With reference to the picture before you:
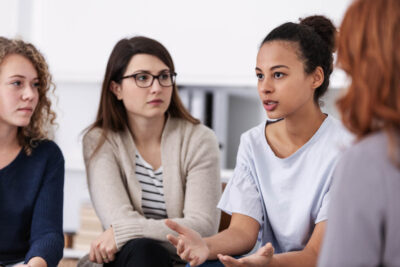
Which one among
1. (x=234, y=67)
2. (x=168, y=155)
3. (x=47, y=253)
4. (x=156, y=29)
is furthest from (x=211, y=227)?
(x=156, y=29)

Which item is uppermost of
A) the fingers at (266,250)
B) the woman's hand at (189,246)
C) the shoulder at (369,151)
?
the shoulder at (369,151)

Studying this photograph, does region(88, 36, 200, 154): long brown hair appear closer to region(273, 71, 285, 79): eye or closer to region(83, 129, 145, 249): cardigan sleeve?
region(83, 129, 145, 249): cardigan sleeve

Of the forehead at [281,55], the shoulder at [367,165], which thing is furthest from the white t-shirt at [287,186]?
the shoulder at [367,165]

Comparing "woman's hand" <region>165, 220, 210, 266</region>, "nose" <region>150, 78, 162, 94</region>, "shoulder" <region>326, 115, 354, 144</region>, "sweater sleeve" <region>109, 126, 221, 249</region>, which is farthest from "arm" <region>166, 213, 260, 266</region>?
"nose" <region>150, 78, 162, 94</region>

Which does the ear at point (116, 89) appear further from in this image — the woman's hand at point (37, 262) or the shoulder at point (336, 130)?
the shoulder at point (336, 130)

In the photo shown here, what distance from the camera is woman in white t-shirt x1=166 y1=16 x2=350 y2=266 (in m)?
1.44

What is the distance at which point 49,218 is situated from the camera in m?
1.65

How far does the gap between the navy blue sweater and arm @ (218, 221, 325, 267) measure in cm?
70

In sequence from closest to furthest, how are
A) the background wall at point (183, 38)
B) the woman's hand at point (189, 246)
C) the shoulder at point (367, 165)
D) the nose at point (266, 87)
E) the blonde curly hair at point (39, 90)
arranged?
1. the shoulder at point (367, 165)
2. the woman's hand at point (189, 246)
3. the nose at point (266, 87)
4. the blonde curly hair at point (39, 90)
5. the background wall at point (183, 38)

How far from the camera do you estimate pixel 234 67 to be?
11.7 feet

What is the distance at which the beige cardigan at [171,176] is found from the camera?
1.79 m

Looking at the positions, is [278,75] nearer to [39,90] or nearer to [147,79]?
[147,79]

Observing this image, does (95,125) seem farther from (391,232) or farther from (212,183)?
(391,232)

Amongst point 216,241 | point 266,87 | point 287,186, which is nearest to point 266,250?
point 216,241
